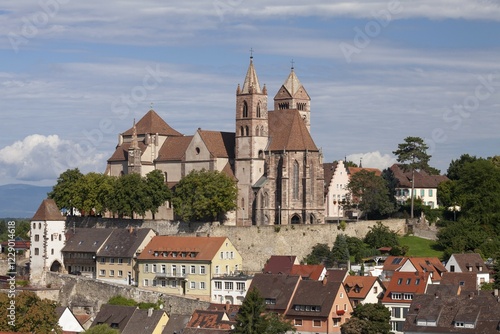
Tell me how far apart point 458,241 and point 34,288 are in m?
38.4

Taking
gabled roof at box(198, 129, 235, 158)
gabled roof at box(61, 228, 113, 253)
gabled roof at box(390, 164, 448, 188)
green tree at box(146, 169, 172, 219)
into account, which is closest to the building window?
gabled roof at box(198, 129, 235, 158)

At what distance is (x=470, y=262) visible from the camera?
9962cm

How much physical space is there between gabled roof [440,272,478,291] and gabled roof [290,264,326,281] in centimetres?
1050

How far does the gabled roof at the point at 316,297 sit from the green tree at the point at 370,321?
110 inches

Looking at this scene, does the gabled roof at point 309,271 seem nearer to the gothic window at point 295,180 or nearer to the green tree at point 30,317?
the gothic window at point 295,180

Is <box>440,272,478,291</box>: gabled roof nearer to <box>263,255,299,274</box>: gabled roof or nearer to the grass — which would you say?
<box>263,255,299,274</box>: gabled roof

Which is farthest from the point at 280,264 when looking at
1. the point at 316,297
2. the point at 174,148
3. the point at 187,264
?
the point at 174,148

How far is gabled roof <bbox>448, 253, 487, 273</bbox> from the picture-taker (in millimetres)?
98812

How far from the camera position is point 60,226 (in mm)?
109312

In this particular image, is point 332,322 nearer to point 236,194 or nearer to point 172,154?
point 236,194

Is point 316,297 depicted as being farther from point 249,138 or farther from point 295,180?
point 249,138

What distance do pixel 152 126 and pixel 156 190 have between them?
44.1 feet

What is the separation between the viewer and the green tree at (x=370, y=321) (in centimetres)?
8319

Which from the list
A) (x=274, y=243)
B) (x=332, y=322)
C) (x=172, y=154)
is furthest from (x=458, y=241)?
(x=172, y=154)
